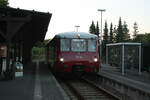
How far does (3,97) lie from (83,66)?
8888 millimetres

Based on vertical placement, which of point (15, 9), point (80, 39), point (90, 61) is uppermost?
point (15, 9)

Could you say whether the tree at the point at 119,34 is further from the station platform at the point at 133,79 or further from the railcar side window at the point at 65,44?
the railcar side window at the point at 65,44

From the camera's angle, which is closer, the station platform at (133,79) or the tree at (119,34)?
the station platform at (133,79)

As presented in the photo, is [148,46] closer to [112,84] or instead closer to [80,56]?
[80,56]

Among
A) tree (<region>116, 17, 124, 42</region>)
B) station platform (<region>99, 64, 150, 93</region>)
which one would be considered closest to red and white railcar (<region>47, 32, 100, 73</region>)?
station platform (<region>99, 64, 150, 93</region>)

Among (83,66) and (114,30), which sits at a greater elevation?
(114,30)

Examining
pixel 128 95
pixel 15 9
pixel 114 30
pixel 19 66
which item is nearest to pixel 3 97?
pixel 128 95

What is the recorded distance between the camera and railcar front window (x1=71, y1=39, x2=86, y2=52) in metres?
19.7

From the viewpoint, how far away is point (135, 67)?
25.5m

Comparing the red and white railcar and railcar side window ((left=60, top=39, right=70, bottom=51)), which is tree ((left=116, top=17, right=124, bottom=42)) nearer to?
the red and white railcar

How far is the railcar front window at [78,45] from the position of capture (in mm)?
19734

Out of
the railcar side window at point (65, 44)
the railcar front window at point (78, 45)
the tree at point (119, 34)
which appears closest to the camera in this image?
the railcar side window at point (65, 44)

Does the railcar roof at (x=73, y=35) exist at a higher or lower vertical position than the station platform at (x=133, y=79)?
higher

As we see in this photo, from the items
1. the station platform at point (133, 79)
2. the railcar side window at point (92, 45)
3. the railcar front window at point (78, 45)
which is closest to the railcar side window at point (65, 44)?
the railcar front window at point (78, 45)
